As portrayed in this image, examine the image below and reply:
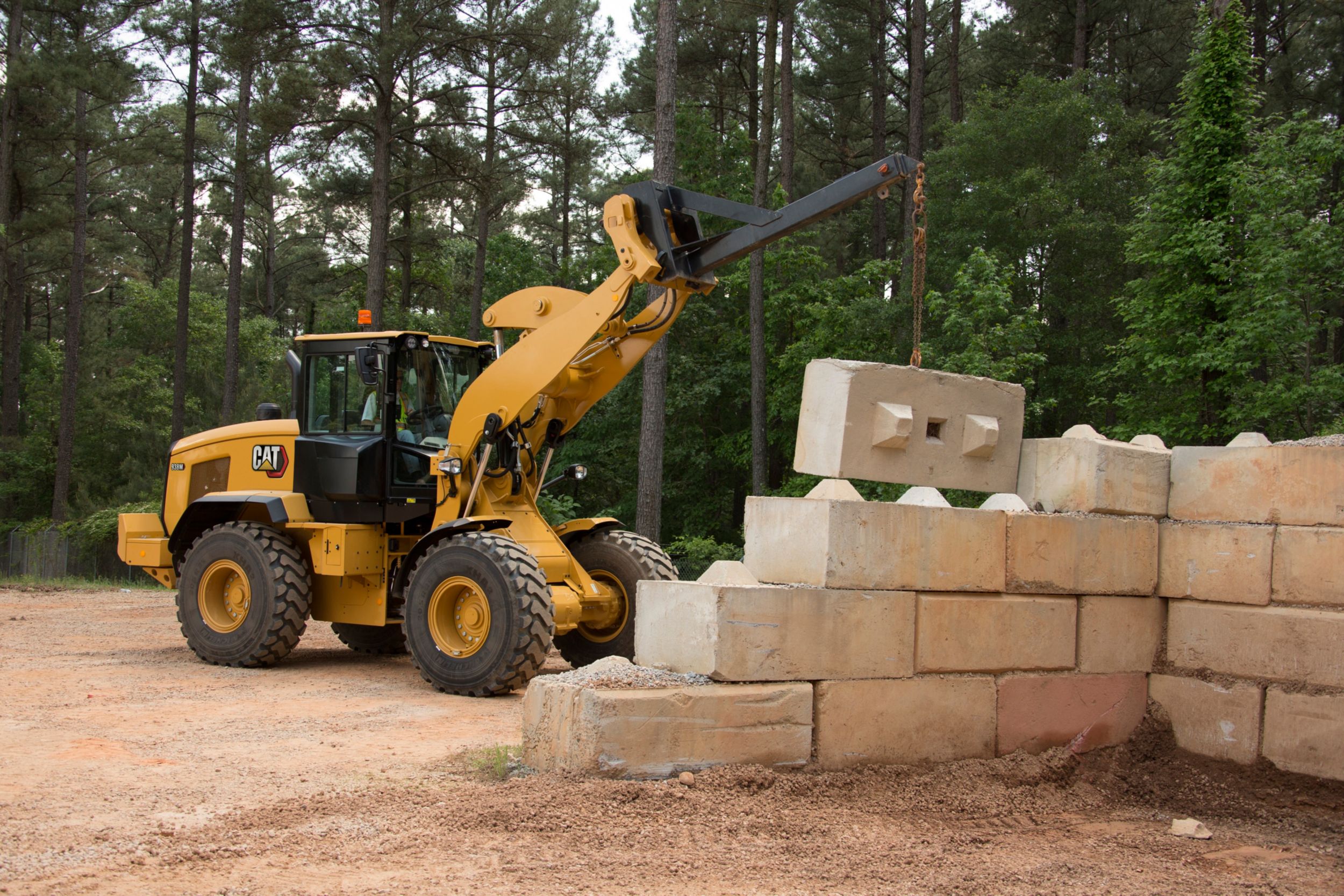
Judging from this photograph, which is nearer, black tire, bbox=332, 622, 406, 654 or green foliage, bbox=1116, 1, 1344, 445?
black tire, bbox=332, 622, 406, 654

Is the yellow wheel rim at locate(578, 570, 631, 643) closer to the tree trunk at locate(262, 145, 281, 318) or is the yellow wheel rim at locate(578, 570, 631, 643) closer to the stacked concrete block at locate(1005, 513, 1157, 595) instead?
the stacked concrete block at locate(1005, 513, 1157, 595)

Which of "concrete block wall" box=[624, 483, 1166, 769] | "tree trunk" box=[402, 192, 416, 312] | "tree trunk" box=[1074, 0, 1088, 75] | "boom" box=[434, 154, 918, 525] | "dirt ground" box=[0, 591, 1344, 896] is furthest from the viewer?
"tree trunk" box=[402, 192, 416, 312]

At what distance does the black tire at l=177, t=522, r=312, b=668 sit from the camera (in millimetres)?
9211

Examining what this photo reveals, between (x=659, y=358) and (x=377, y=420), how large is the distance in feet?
23.3

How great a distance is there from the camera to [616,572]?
9.44 meters

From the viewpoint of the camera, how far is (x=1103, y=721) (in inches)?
253

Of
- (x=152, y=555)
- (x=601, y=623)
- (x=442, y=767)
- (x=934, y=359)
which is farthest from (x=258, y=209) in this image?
(x=442, y=767)

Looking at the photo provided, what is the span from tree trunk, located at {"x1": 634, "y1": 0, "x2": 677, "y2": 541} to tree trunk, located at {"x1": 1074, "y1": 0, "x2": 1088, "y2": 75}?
12259 millimetres

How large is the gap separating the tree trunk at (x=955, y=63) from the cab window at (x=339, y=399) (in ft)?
69.4

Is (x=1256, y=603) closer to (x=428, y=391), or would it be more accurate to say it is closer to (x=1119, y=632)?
(x=1119, y=632)

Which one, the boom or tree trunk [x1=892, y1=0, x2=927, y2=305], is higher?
tree trunk [x1=892, y1=0, x2=927, y2=305]

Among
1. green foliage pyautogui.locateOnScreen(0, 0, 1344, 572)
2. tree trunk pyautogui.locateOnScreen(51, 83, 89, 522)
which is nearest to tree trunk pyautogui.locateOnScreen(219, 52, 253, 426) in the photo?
green foliage pyautogui.locateOnScreen(0, 0, 1344, 572)

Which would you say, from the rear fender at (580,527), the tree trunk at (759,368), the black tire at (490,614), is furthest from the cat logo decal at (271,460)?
the tree trunk at (759,368)

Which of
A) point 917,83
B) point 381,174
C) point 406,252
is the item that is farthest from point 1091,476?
point 406,252
